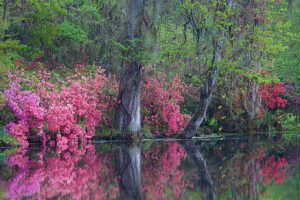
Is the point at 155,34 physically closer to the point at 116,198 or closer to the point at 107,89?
the point at 107,89

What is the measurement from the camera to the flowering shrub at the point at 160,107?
2211 cm

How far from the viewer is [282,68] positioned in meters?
32.3

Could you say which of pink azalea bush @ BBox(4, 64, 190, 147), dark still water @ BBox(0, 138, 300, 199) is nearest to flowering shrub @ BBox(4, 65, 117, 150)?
pink azalea bush @ BBox(4, 64, 190, 147)

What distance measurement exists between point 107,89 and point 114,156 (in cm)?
590

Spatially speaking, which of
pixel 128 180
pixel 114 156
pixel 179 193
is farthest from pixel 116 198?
pixel 114 156

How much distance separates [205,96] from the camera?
21484 millimetres

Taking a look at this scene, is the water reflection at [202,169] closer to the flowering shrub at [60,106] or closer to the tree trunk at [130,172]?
the tree trunk at [130,172]

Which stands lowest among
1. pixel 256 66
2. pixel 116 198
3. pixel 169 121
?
pixel 116 198

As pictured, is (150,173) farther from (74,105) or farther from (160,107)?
(160,107)

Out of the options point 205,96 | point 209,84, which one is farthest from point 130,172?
point 209,84

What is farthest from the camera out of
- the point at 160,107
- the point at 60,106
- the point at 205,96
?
the point at 160,107

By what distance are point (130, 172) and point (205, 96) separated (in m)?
9.81

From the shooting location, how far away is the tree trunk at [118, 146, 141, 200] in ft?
30.9

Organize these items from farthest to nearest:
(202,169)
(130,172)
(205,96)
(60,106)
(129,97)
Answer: (205,96)
(129,97)
(60,106)
(202,169)
(130,172)
